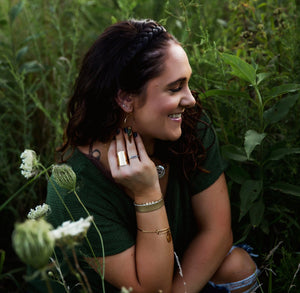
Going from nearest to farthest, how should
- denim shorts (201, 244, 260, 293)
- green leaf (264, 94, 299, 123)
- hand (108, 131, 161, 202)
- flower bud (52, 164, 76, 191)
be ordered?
flower bud (52, 164, 76, 191)
hand (108, 131, 161, 202)
green leaf (264, 94, 299, 123)
denim shorts (201, 244, 260, 293)

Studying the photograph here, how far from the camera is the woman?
1.35 metres

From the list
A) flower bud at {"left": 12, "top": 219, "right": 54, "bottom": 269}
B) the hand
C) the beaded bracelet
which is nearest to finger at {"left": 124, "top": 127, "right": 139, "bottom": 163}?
the hand

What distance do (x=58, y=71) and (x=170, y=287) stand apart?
4.58 feet

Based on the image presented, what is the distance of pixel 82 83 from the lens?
1473mm

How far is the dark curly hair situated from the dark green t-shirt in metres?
0.10

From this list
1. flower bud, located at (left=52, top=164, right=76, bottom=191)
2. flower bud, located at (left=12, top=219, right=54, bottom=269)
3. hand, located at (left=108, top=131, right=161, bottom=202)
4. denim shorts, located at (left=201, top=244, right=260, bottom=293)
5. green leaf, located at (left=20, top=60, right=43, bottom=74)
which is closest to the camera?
flower bud, located at (left=12, top=219, right=54, bottom=269)

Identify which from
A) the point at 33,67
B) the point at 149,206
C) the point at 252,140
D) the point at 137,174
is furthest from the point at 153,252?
the point at 33,67

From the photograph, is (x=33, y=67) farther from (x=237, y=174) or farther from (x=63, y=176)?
(x=63, y=176)

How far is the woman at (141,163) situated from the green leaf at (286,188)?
0.64 ft

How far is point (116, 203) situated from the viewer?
4.84 ft

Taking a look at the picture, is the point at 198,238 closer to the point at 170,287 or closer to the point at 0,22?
the point at 170,287

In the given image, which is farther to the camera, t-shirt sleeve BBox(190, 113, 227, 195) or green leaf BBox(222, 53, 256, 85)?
t-shirt sleeve BBox(190, 113, 227, 195)

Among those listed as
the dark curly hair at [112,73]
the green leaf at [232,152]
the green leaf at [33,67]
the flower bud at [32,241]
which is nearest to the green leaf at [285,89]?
the green leaf at [232,152]

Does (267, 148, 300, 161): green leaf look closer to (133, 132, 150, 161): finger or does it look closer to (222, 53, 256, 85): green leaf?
(222, 53, 256, 85): green leaf
